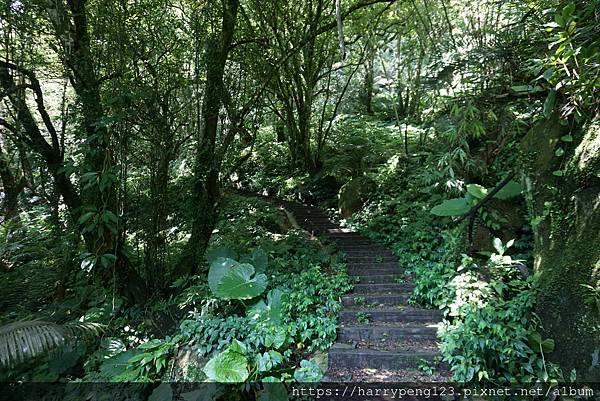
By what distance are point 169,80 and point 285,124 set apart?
5.79 metres

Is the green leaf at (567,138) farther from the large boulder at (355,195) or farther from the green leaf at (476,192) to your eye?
the large boulder at (355,195)

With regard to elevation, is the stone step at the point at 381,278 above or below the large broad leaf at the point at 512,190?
below

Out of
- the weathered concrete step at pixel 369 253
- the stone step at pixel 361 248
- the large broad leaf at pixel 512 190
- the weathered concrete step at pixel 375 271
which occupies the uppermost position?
the large broad leaf at pixel 512 190

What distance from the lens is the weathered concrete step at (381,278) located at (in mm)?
4578

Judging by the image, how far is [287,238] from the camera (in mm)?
6043

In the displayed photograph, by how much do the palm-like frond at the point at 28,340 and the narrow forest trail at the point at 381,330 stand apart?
2354 millimetres

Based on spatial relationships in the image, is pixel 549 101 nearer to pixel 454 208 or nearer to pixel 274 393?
pixel 454 208

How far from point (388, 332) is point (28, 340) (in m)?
3.21

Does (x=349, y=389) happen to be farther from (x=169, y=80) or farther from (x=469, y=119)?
(x=169, y=80)

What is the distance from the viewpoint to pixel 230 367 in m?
2.95

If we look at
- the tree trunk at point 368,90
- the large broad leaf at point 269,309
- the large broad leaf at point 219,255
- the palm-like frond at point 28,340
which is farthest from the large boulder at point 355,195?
the palm-like frond at point 28,340

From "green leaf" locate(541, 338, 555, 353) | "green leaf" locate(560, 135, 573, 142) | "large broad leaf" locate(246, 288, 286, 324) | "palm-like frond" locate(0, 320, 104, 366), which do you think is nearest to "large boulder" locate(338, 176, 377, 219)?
"large broad leaf" locate(246, 288, 286, 324)

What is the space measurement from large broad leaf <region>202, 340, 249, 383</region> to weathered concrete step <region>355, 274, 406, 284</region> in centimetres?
211

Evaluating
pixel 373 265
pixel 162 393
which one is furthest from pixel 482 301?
pixel 162 393
